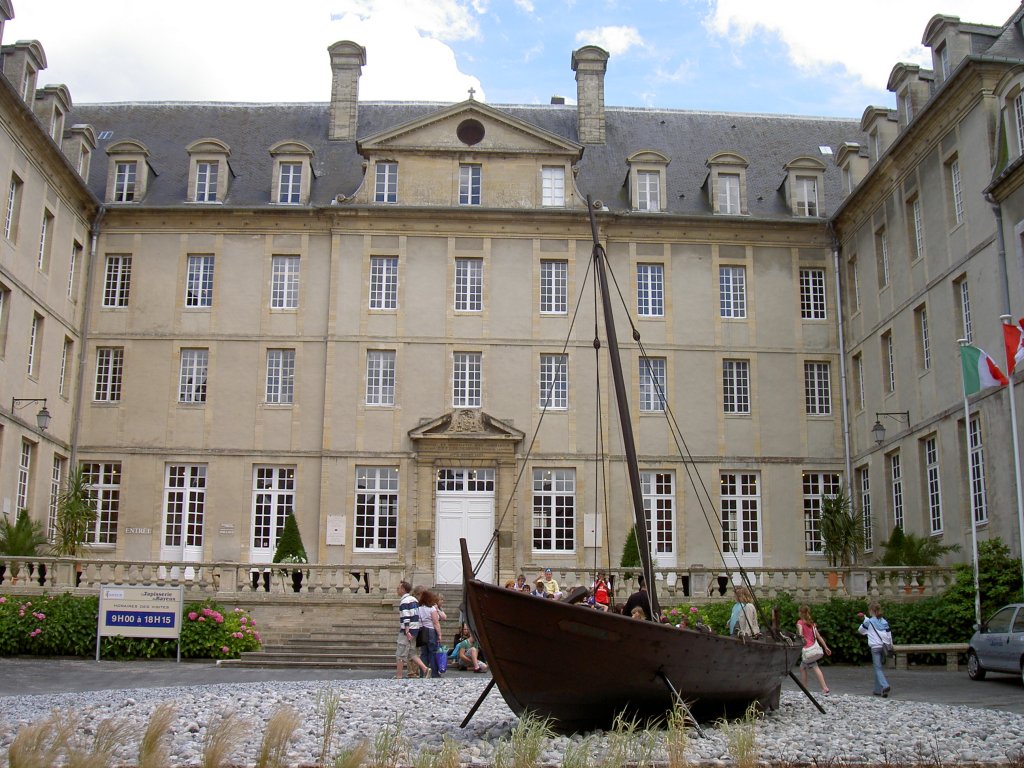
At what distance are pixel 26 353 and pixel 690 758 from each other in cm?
2077

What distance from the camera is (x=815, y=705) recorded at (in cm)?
1501

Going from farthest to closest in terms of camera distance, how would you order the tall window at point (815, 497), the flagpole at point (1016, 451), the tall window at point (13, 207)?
the tall window at point (815, 497)
the tall window at point (13, 207)
the flagpole at point (1016, 451)

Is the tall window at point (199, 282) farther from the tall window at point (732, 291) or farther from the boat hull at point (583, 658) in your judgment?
the boat hull at point (583, 658)

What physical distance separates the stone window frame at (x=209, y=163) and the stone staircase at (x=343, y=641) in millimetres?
12397

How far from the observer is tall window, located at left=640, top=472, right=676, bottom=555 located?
29219 millimetres

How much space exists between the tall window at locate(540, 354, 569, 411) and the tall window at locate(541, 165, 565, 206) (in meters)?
4.07

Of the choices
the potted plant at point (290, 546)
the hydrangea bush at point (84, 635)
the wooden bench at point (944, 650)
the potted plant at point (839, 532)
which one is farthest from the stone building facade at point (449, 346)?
the wooden bench at point (944, 650)

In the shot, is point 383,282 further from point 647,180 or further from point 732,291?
point 732,291

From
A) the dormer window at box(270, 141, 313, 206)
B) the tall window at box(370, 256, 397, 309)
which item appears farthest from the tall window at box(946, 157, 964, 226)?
the dormer window at box(270, 141, 313, 206)

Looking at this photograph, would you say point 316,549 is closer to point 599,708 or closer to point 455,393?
point 455,393

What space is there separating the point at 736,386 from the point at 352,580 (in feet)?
37.5

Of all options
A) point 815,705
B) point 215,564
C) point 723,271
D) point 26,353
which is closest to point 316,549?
point 215,564

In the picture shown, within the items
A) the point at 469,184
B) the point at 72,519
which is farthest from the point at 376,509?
the point at 469,184

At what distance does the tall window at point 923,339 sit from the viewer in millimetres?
25625
